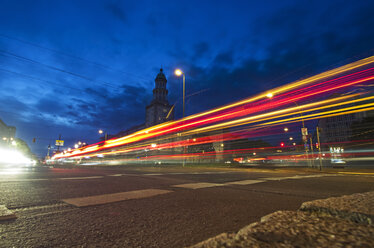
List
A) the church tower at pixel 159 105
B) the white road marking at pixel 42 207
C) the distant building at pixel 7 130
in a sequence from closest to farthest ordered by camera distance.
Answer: the white road marking at pixel 42 207 → the church tower at pixel 159 105 → the distant building at pixel 7 130

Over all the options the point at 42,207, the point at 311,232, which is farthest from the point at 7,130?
the point at 311,232

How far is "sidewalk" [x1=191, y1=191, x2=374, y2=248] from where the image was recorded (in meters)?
0.94

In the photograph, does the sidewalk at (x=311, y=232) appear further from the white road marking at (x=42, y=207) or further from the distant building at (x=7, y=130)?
the distant building at (x=7, y=130)

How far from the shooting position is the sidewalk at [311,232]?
0.94 meters

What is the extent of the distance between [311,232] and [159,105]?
98.9 meters

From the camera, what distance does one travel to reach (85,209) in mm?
2336

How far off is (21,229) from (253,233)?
1.93 m

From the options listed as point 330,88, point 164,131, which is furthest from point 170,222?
point 164,131

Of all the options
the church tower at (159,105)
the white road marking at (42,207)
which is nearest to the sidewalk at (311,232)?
the white road marking at (42,207)

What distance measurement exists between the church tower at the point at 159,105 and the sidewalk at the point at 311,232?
93.6 meters

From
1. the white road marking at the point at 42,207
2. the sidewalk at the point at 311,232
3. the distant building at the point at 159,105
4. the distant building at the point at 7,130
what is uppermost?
the distant building at the point at 159,105

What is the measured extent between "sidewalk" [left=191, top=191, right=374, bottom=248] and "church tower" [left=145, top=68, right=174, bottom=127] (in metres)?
93.6

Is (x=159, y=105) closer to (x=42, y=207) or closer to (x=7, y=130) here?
(x=42, y=207)

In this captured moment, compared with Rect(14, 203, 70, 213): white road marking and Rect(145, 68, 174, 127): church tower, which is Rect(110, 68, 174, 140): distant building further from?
Rect(14, 203, 70, 213): white road marking
